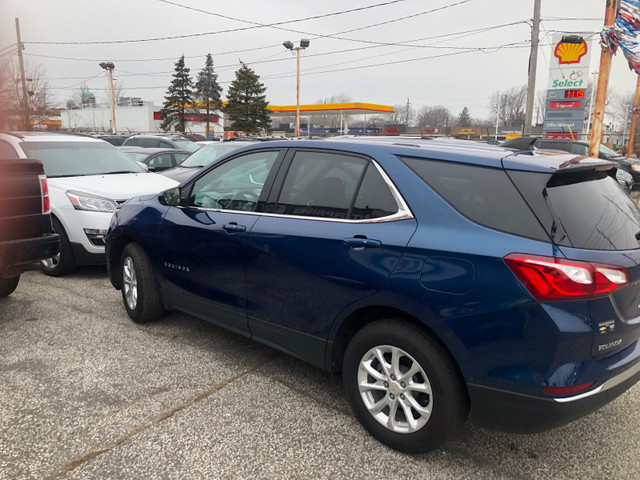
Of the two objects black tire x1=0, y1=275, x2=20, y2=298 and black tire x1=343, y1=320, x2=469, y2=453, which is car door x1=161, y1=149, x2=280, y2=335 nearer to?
black tire x1=343, y1=320, x2=469, y2=453

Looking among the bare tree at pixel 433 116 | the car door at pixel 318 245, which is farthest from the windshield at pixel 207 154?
the bare tree at pixel 433 116

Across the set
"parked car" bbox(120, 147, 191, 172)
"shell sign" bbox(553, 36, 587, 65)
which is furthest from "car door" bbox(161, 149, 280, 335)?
"shell sign" bbox(553, 36, 587, 65)

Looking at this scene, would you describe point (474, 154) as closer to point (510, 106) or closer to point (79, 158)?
point (79, 158)

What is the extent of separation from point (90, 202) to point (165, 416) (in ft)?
12.5

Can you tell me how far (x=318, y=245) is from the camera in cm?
302

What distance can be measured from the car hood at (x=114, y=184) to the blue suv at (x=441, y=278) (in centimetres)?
324

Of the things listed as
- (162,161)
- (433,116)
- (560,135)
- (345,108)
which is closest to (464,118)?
(433,116)

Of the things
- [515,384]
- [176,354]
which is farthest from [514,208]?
[176,354]

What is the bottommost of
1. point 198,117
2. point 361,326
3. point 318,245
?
point 361,326

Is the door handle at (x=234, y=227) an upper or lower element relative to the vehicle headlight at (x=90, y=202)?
Answer: upper

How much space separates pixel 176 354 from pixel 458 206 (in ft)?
8.68

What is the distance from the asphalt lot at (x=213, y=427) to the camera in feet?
8.76

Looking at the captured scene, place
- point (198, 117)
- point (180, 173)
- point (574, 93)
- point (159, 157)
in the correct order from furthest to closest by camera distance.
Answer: point (198, 117) < point (574, 93) < point (159, 157) < point (180, 173)

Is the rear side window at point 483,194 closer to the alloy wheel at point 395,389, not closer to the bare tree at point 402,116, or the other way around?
the alloy wheel at point 395,389
